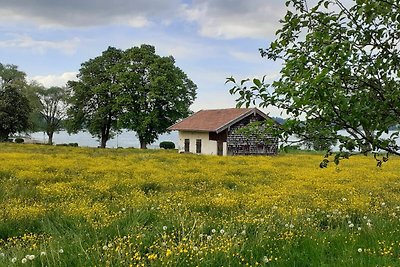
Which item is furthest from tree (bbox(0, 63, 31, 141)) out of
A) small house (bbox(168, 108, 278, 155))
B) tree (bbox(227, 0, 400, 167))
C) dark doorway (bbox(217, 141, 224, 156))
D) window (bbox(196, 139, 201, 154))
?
tree (bbox(227, 0, 400, 167))

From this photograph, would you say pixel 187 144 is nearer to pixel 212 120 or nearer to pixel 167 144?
pixel 212 120

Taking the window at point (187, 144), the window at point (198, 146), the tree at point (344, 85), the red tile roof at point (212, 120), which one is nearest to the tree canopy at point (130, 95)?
the red tile roof at point (212, 120)

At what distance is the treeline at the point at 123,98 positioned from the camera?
50594mm

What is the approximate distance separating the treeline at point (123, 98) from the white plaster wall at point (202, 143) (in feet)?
13.0

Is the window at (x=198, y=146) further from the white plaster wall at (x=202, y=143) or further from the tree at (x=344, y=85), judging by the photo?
the tree at (x=344, y=85)

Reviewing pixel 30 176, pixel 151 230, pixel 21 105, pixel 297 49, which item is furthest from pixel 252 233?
pixel 21 105

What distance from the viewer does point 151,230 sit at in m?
6.92

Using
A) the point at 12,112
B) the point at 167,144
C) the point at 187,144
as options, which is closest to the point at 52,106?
the point at 12,112

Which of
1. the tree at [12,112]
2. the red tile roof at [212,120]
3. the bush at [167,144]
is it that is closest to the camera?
the red tile roof at [212,120]

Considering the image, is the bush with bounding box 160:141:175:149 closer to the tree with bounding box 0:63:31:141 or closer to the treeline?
the treeline

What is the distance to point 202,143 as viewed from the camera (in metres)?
→ 45.6

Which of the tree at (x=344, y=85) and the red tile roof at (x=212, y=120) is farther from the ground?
the red tile roof at (x=212, y=120)

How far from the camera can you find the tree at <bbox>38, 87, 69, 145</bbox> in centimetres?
8231

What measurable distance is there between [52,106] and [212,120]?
50713 millimetres
